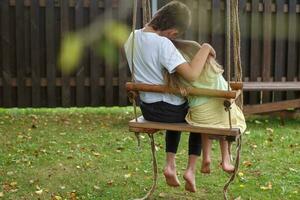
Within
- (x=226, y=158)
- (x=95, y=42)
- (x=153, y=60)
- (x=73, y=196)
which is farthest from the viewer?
(x=95, y=42)

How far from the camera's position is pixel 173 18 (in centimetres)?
395

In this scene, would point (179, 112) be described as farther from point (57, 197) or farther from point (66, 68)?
point (66, 68)

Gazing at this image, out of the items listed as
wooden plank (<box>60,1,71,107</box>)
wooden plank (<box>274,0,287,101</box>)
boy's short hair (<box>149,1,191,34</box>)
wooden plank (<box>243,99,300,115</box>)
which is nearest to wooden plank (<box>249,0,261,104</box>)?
wooden plank (<box>274,0,287,101</box>)

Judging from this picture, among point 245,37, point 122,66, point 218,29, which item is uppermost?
point 218,29

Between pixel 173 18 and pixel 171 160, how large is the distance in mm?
976

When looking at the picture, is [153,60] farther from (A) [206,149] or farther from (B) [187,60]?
(A) [206,149]

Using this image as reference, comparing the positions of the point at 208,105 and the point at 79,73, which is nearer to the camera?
the point at 208,105

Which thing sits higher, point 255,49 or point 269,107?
point 255,49

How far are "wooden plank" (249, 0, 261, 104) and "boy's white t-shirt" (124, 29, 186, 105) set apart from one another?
4.40 m

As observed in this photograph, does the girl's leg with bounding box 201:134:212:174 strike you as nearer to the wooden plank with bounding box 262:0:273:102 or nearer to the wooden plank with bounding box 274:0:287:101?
the wooden plank with bounding box 262:0:273:102

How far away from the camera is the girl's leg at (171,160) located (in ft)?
13.5

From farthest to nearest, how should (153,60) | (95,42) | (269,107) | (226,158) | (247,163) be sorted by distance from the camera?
1. (95,42)
2. (269,107)
3. (247,163)
4. (226,158)
5. (153,60)

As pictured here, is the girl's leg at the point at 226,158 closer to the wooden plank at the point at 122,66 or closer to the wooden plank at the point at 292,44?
the wooden plank at the point at 122,66

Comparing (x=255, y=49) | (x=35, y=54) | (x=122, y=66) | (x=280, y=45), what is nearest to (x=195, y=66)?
(x=122, y=66)
